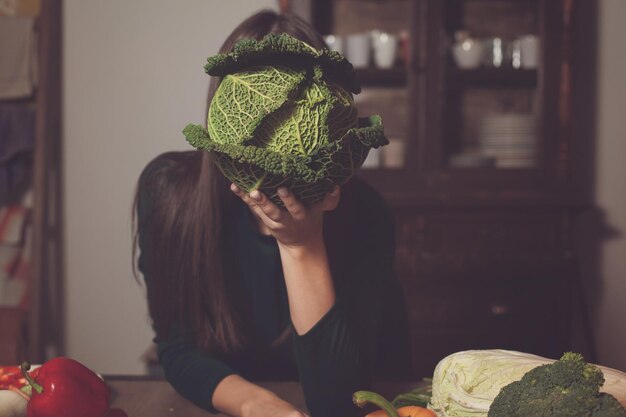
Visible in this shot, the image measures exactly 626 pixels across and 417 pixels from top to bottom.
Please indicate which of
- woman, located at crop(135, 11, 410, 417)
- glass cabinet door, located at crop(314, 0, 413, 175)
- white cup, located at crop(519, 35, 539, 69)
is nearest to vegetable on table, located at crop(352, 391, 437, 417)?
woman, located at crop(135, 11, 410, 417)

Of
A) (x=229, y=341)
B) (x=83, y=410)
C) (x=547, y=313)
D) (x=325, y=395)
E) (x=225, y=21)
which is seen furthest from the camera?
(x=225, y=21)

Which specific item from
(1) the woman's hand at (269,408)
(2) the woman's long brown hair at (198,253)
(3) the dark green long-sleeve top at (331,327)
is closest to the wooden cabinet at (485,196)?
(3) the dark green long-sleeve top at (331,327)

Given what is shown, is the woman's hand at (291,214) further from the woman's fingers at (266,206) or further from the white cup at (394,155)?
the white cup at (394,155)

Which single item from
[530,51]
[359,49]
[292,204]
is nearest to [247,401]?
[292,204]

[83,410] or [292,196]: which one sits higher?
[292,196]

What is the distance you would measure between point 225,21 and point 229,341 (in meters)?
1.99

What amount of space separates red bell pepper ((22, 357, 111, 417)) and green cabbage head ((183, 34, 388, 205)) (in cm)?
30

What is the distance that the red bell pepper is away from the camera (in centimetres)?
78

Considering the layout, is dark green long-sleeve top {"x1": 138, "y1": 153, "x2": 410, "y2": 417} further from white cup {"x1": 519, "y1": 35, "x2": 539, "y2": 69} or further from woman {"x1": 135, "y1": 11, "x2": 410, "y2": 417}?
white cup {"x1": 519, "y1": 35, "x2": 539, "y2": 69}

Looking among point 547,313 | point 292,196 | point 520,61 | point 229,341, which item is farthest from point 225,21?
point 292,196

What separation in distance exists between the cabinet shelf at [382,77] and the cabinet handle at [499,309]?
0.86 m

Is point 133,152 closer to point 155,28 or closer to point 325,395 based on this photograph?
point 155,28

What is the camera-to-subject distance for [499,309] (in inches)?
94.1

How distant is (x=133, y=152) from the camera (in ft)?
9.55
